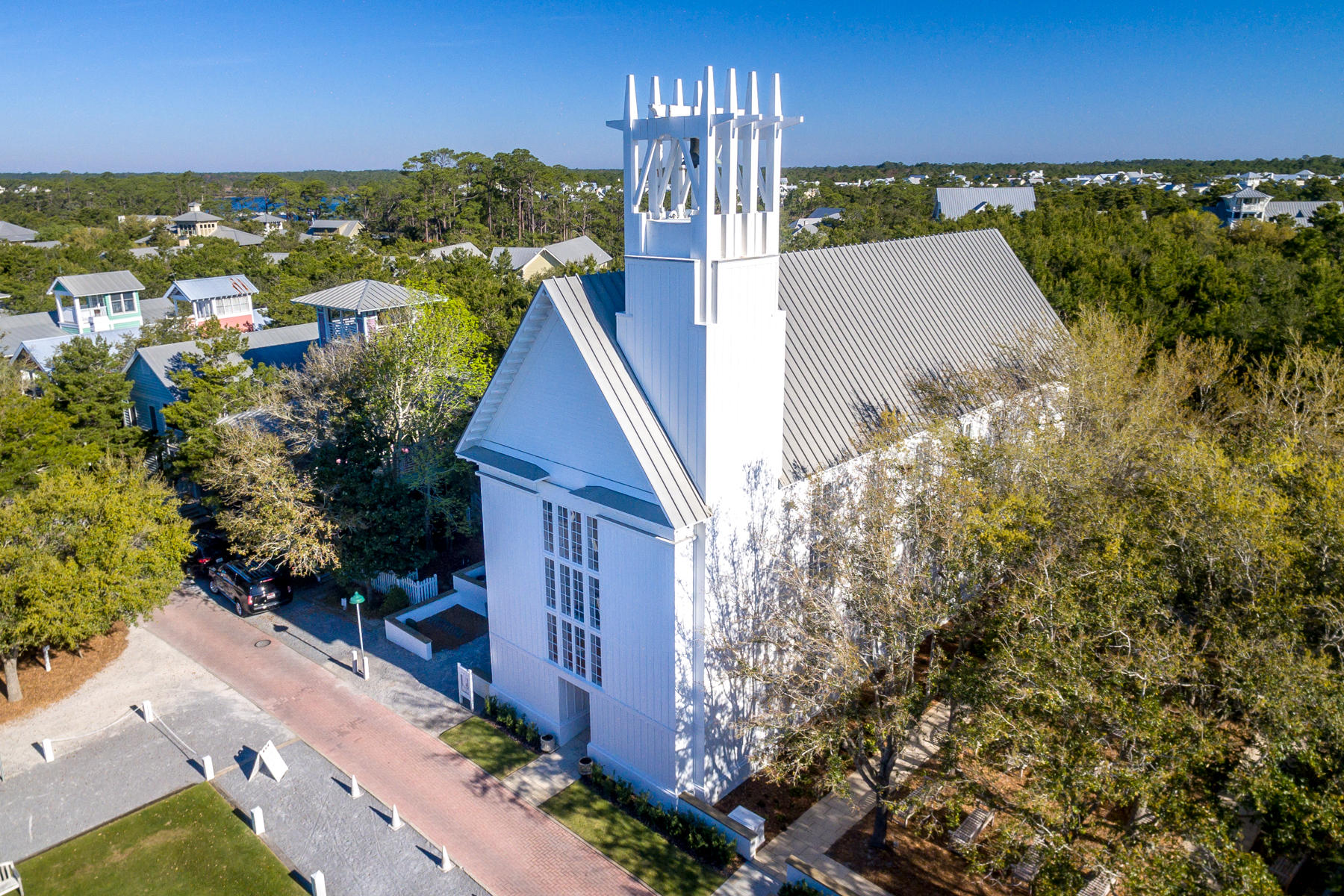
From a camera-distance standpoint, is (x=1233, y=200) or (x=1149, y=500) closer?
(x=1149, y=500)

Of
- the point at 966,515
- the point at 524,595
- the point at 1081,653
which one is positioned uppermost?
the point at 966,515

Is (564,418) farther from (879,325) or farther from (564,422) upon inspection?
(879,325)

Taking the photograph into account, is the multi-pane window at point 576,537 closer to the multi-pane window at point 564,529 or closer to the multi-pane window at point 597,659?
the multi-pane window at point 564,529

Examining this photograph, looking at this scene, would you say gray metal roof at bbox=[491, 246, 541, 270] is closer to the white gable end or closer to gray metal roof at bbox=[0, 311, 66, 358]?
gray metal roof at bbox=[0, 311, 66, 358]

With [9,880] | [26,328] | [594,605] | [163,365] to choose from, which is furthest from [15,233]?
[594,605]

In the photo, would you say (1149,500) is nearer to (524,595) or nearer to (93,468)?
(524,595)

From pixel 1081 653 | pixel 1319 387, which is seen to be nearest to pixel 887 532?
pixel 1081 653

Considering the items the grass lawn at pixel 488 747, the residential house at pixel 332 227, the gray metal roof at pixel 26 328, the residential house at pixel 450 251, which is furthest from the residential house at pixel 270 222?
the grass lawn at pixel 488 747
